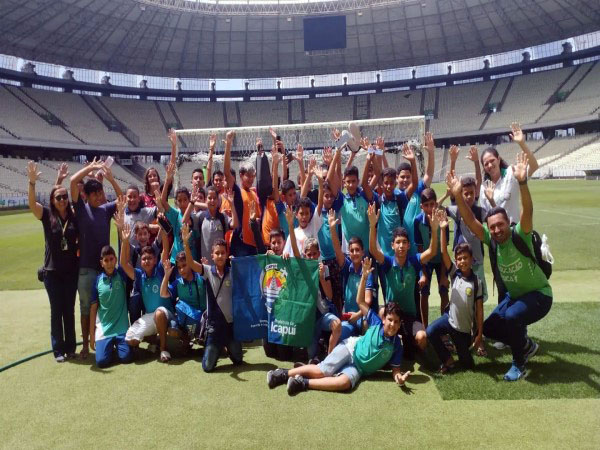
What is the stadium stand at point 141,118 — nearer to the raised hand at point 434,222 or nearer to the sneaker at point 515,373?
the raised hand at point 434,222

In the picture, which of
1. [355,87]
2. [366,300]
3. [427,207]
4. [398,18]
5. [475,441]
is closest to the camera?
[475,441]

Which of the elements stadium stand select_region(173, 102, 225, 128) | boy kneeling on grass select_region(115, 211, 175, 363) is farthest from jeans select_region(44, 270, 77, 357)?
stadium stand select_region(173, 102, 225, 128)

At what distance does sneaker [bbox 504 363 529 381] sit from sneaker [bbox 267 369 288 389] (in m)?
2.25

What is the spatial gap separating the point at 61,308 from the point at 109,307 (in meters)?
0.58

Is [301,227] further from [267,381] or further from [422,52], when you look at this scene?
A: [422,52]

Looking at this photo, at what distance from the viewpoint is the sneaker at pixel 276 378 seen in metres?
4.46

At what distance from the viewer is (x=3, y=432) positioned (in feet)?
12.3

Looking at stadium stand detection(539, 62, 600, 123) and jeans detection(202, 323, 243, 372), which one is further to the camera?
stadium stand detection(539, 62, 600, 123)

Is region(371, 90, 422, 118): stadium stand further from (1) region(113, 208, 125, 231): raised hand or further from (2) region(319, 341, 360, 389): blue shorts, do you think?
(2) region(319, 341, 360, 389): blue shorts

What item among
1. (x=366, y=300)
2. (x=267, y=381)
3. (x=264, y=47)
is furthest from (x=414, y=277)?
(x=264, y=47)

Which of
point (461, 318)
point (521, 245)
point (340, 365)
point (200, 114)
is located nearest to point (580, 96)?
point (200, 114)

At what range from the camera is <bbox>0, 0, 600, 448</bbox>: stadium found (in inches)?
148

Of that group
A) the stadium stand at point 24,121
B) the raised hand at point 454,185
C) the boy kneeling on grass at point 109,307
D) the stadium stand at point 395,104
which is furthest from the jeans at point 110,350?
the stadium stand at point 395,104

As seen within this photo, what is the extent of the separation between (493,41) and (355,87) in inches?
639
